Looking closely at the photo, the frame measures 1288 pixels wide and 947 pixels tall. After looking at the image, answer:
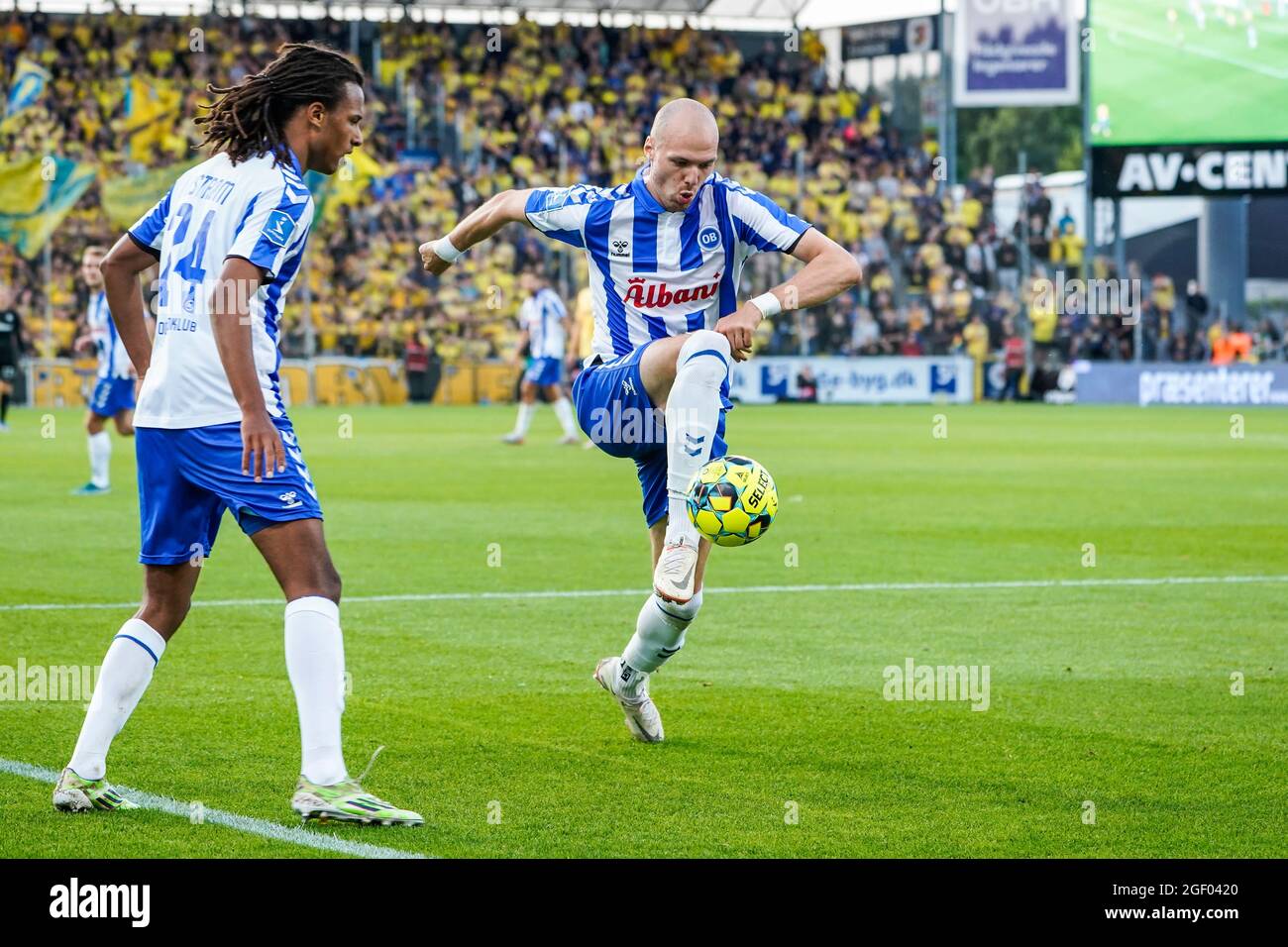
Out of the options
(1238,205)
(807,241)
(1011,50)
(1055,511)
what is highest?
(1011,50)

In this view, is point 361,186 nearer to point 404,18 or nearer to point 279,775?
point 404,18

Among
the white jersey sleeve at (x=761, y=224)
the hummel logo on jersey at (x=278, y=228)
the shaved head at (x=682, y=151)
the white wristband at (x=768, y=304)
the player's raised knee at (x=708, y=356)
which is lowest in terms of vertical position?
the player's raised knee at (x=708, y=356)

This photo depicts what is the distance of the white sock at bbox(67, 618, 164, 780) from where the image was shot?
5.14m

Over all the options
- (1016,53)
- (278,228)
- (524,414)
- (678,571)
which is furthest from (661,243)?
(1016,53)

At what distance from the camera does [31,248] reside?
32062 millimetres

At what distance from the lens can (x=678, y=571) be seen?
6254mm

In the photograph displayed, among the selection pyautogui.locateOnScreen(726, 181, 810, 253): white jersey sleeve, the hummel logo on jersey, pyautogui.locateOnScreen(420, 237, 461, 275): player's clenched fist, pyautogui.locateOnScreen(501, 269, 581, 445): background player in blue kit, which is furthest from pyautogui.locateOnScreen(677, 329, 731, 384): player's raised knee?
pyautogui.locateOnScreen(501, 269, 581, 445): background player in blue kit

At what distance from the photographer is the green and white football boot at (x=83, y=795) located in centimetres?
505

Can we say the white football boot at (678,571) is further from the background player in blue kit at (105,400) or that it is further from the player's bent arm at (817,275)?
the background player in blue kit at (105,400)

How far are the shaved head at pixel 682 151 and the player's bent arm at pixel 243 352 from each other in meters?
1.92

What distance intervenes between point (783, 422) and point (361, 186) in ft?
39.7

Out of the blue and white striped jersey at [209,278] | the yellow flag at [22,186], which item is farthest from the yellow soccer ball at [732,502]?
the yellow flag at [22,186]

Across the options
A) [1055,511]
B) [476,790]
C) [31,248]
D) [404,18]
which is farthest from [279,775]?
[404,18]

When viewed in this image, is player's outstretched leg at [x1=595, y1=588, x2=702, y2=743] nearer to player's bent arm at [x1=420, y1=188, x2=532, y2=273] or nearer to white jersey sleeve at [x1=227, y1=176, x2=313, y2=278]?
player's bent arm at [x1=420, y1=188, x2=532, y2=273]
